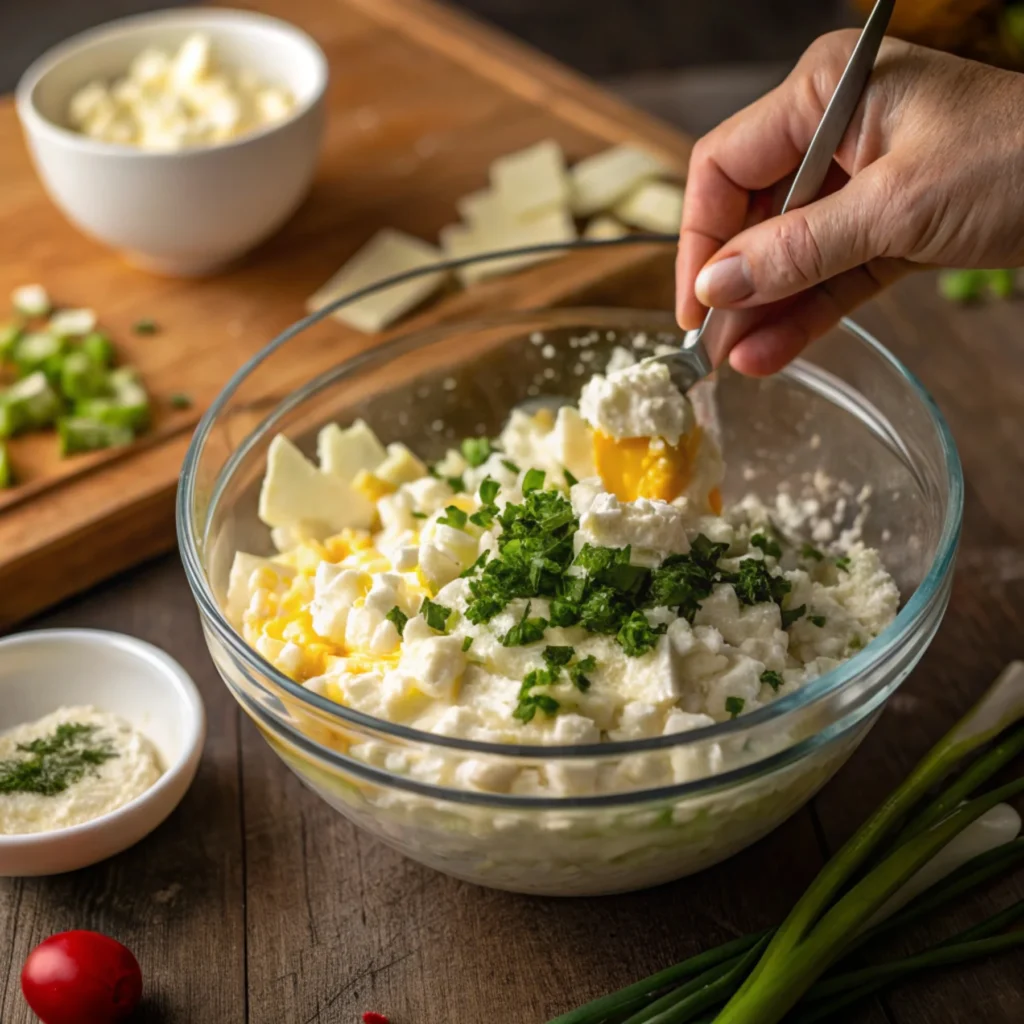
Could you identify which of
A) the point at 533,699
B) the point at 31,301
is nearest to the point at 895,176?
the point at 533,699

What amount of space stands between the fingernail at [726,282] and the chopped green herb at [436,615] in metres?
0.54

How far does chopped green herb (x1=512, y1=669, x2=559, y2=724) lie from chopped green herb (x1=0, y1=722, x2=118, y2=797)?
650 millimetres

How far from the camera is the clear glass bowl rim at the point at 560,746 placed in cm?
132

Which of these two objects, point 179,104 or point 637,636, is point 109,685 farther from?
point 179,104

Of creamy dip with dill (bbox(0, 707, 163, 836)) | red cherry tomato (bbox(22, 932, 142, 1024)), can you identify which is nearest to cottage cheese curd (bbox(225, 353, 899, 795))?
creamy dip with dill (bbox(0, 707, 163, 836))

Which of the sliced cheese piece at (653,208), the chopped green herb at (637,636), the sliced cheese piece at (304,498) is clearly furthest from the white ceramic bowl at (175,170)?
the chopped green herb at (637,636)

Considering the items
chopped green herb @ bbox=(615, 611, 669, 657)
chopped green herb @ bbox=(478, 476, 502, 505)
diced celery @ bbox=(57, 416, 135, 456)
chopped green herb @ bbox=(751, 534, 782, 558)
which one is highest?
chopped green herb @ bbox=(615, 611, 669, 657)

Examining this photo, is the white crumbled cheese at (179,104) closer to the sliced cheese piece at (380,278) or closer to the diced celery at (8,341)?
the sliced cheese piece at (380,278)

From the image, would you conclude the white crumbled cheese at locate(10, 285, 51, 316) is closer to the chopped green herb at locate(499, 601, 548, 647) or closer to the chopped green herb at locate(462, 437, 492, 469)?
the chopped green herb at locate(462, 437, 492, 469)

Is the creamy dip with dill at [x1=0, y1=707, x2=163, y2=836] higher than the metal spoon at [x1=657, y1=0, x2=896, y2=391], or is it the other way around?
the metal spoon at [x1=657, y1=0, x2=896, y2=391]

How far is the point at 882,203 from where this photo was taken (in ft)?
5.17

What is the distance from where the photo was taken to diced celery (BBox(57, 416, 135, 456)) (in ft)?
7.74

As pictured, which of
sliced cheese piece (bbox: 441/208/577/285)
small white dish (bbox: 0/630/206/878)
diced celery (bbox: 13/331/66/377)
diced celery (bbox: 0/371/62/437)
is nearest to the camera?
small white dish (bbox: 0/630/206/878)

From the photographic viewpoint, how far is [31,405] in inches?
95.5
